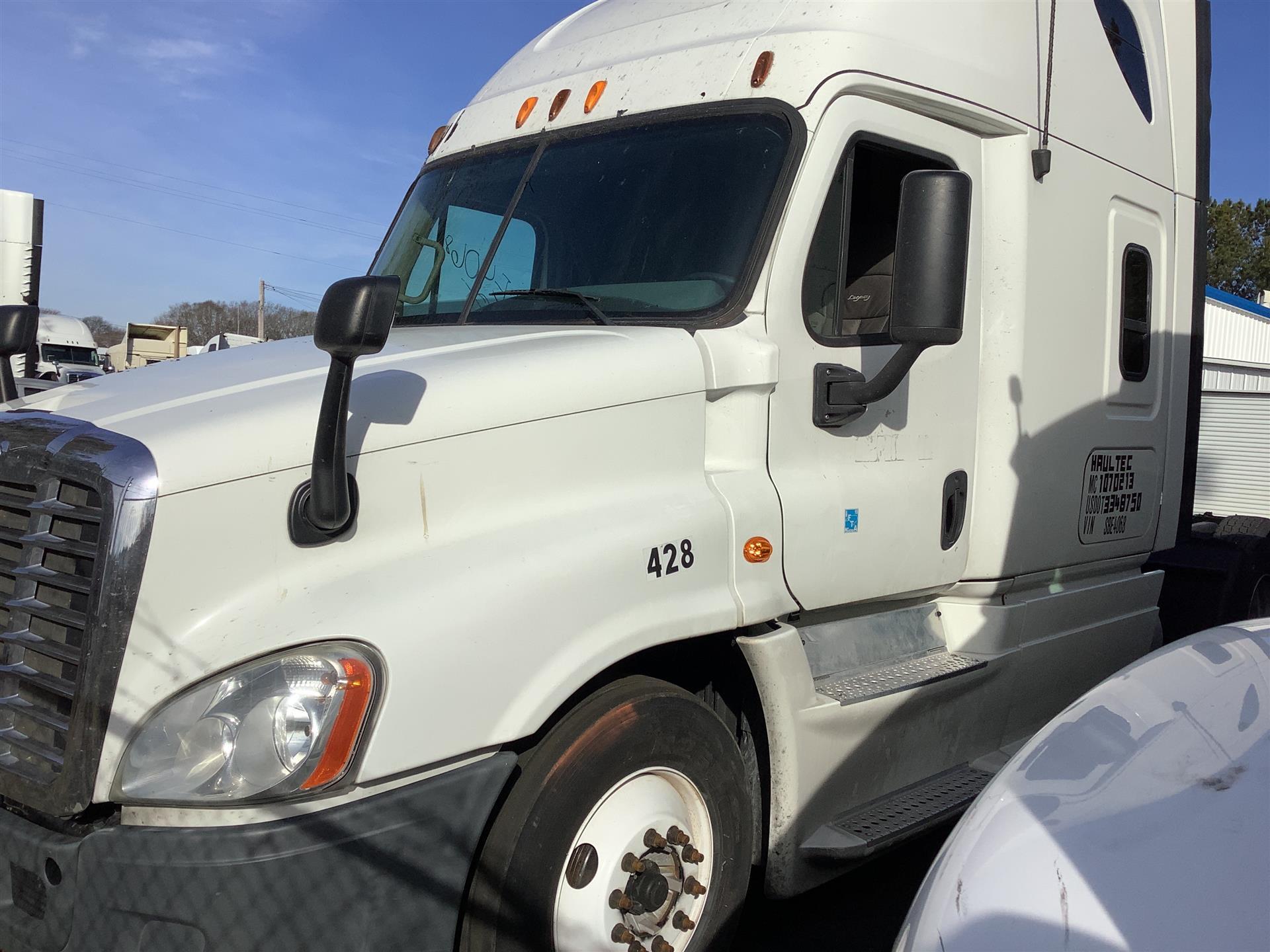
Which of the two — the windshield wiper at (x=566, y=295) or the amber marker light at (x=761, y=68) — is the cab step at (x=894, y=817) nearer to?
the windshield wiper at (x=566, y=295)

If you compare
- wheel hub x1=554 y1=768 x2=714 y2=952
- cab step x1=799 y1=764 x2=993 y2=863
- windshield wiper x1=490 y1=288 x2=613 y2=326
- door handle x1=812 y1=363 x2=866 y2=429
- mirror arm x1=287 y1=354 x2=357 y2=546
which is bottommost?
cab step x1=799 y1=764 x2=993 y2=863

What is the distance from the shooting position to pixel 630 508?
9.58ft

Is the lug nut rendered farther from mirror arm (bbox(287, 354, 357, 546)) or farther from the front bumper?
mirror arm (bbox(287, 354, 357, 546))

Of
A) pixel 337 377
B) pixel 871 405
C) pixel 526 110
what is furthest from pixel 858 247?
pixel 337 377

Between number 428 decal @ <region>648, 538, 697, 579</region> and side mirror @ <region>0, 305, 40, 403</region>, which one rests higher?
side mirror @ <region>0, 305, 40, 403</region>

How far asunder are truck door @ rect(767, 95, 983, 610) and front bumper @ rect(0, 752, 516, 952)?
1.42 metres

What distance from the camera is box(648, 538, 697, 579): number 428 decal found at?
2871 mm

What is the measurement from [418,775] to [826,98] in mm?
2407

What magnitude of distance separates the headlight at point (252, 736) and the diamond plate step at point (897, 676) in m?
1.75

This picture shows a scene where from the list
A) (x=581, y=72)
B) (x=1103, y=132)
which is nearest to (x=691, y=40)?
(x=581, y=72)

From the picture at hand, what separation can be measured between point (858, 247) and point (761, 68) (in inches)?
26.8

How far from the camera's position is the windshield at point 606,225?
3.41m

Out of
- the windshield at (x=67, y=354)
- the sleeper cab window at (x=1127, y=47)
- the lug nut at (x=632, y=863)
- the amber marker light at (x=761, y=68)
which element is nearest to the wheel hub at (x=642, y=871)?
the lug nut at (x=632, y=863)

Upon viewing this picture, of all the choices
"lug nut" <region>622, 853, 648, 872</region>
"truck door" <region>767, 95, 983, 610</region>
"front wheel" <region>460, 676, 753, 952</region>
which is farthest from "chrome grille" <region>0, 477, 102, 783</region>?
"truck door" <region>767, 95, 983, 610</region>
